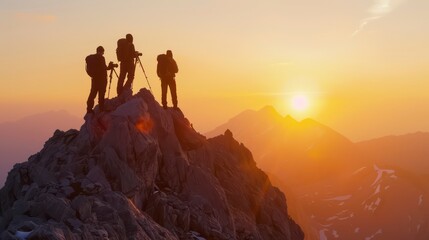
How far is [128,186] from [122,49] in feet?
37.3

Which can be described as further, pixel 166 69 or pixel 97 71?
pixel 166 69

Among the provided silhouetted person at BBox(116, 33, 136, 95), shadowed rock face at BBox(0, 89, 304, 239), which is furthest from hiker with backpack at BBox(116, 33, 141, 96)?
shadowed rock face at BBox(0, 89, 304, 239)

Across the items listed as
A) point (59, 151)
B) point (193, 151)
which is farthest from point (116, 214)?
point (193, 151)

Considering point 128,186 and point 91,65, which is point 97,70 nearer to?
point 91,65

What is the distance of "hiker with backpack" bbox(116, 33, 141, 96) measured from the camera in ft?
117

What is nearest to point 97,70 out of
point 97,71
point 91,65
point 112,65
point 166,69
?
point 97,71

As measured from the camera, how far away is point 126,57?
3606 centimetres

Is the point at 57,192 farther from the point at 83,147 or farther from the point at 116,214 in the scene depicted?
the point at 83,147

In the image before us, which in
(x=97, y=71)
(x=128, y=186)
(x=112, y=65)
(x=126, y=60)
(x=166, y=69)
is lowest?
(x=128, y=186)

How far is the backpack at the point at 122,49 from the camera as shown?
35656mm

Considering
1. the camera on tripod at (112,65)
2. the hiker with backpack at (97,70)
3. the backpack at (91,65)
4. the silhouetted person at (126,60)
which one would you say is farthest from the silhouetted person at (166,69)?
the backpack at (91,65)

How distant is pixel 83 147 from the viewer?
32.4 meters

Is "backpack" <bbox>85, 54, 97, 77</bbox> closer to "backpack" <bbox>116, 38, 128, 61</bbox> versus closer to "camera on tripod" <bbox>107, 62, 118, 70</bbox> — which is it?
"camera on tripod" <bbox>107, 62, 118, 70</bbox>

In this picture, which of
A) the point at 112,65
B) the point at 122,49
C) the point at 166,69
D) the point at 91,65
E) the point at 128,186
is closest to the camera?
the point at 128,186
